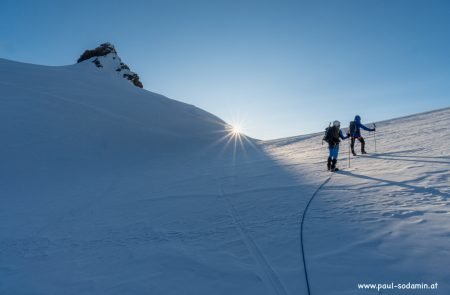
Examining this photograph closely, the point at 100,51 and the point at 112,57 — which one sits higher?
the point at 100,51

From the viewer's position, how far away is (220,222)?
7762 millimetres

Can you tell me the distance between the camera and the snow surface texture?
4.66 meters

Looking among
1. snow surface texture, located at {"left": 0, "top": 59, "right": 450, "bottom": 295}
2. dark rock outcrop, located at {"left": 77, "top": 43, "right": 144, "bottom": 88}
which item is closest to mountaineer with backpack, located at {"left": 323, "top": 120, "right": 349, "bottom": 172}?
snow surface texture, located at {"left": 0, "top": 59, "right": 450, "bottom": 295}

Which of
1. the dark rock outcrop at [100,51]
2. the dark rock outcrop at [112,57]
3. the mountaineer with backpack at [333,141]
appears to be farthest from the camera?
the dark rock outcrop at [100,51]

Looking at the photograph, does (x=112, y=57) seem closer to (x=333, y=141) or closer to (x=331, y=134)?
(x=331, y=134)

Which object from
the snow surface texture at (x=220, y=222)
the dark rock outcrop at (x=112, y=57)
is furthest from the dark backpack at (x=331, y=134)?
the dark rock outcrop at (x=112, y=57)

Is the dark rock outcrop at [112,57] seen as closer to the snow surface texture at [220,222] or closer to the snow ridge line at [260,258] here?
the snow surface texture at [220,222]

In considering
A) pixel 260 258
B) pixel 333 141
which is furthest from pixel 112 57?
pixel 260 258

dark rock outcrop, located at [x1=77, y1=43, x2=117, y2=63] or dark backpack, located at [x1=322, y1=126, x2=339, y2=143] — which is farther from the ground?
dark rock outcrop, located at [x1=77, y1=43, x2=117, y2=63]

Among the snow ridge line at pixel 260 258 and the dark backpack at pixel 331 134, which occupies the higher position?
the dark backpack at pixel 331 134

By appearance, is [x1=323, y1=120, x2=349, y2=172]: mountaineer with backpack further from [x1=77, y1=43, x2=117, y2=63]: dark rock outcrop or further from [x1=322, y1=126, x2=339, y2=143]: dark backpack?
[x1=77, y1=43, x2=117, y2=63]: dark rock outcrop

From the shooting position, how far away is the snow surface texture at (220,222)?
4656 millimetres

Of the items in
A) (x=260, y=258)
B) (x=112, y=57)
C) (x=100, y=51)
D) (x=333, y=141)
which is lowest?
(x=260, y=258)

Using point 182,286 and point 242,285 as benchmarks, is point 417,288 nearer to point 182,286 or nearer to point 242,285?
point 242,285
